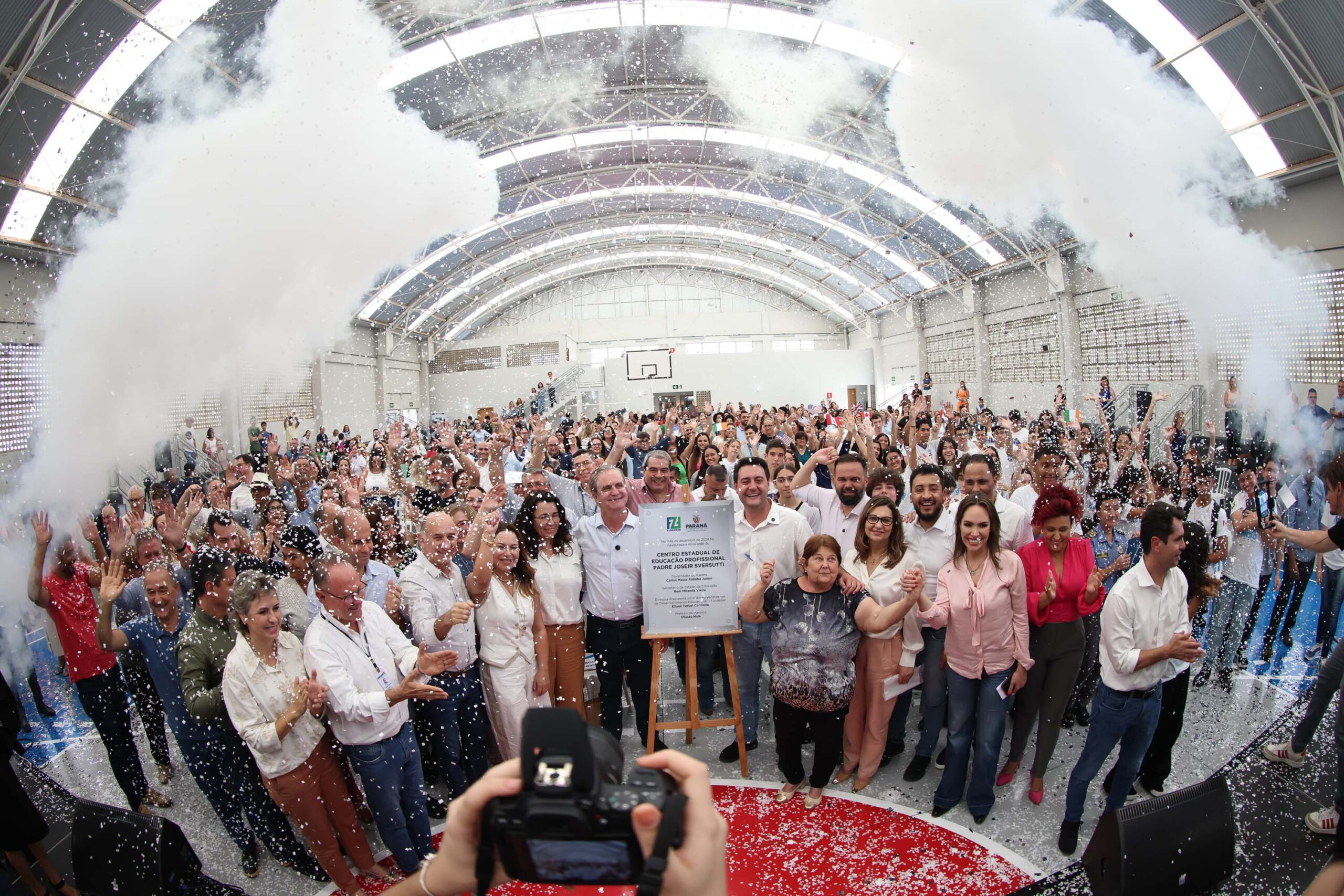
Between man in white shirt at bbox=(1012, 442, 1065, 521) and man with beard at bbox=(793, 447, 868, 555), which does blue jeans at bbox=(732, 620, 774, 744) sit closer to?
man with beard at bbox=(793, 447, 868, 555)

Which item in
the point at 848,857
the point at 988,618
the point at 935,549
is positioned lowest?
the point at 848,857

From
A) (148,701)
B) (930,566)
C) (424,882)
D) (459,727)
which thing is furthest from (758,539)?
(148,701)

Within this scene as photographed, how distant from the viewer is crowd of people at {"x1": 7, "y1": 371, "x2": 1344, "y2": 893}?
290cm

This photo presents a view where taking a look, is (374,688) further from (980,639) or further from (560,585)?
(980,639)

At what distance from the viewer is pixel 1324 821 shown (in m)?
3.23

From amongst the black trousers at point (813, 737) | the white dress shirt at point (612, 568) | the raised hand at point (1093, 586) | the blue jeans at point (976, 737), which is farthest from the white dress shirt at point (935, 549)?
the white dress shirt at point (612, 568)

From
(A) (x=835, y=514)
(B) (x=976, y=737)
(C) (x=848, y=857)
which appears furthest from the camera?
(A) (x=835, y=514)

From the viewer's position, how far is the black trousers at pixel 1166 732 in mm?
3463

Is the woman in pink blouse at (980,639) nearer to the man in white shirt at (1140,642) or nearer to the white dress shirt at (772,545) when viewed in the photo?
the man in white shirt at (1140,642)

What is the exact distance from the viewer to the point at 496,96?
44.4 ft

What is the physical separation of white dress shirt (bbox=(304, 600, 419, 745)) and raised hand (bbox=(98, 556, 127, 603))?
1.42 m

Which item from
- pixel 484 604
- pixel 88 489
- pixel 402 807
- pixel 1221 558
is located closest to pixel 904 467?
pixel 1221 558

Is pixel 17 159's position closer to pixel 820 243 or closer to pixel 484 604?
pixel 484 604

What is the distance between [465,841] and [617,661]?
3.07 metres
